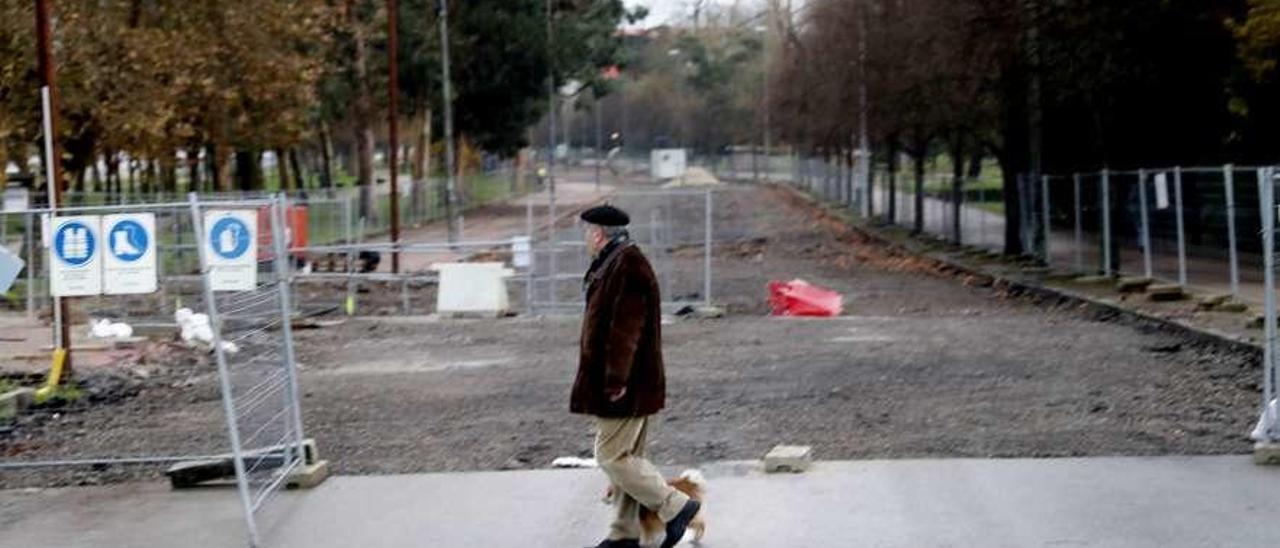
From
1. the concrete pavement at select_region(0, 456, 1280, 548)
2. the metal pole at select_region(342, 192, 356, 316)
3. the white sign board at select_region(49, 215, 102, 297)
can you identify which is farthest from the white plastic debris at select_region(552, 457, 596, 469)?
the metal pole at select_region(342, 192, 356, 316)

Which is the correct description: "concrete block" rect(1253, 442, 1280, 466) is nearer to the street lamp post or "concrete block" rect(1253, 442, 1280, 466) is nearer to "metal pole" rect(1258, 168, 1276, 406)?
"metal pole" rect(1258, 168, 1276, 406)

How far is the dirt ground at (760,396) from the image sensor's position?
1310cm

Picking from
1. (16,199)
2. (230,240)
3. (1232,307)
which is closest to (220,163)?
(16,199)

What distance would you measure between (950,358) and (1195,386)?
11.0 feet

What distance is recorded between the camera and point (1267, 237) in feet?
38.7

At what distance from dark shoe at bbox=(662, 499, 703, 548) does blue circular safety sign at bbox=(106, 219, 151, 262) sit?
4586mm

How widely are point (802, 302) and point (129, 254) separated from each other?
16.0 m

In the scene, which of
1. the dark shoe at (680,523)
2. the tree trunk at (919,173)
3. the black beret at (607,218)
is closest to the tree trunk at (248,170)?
the tree trunk at (919,173)

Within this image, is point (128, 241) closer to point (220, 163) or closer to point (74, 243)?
point (74, 243)

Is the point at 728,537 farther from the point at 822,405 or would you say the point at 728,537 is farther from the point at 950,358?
the point at 950,358

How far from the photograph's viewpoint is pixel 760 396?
16109mm

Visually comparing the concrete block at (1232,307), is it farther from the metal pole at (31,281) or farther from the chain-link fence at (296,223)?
the metal pole at (31,281)

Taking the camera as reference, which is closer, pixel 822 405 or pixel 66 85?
pixel 822 405

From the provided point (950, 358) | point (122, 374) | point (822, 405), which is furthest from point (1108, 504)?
point (122, 374)
